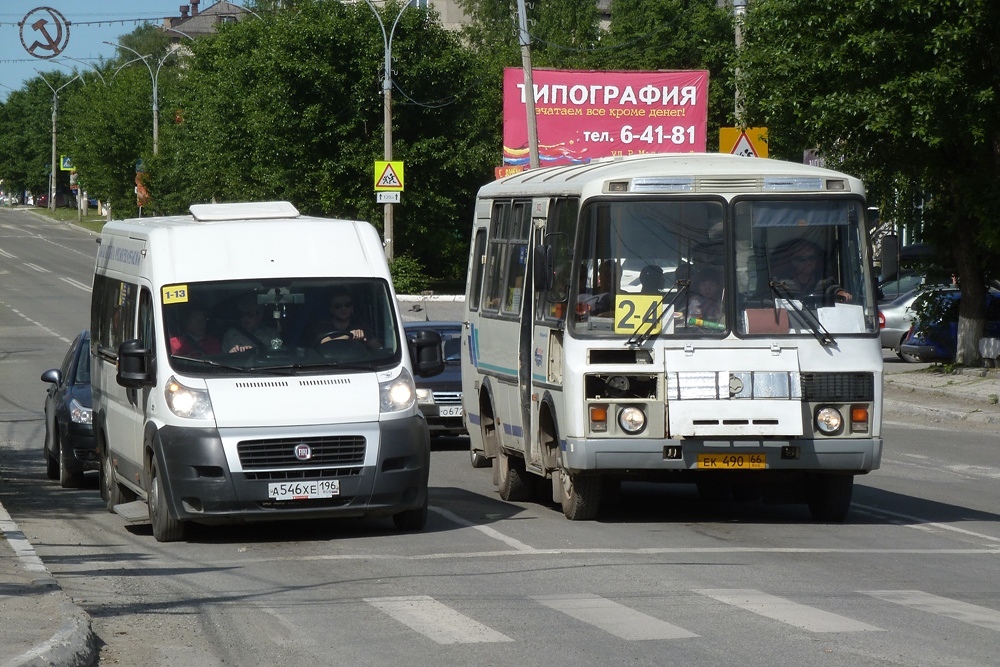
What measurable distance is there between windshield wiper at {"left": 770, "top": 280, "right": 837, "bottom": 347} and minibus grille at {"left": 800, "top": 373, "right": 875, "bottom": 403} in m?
0.25

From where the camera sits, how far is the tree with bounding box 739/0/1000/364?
22984mm

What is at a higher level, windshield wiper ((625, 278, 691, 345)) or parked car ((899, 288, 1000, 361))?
windshield wiper ((625, 278, 691, 345))

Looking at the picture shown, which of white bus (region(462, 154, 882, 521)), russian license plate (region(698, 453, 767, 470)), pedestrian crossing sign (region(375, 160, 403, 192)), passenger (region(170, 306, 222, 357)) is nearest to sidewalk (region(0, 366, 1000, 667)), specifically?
passenger (region(170, 306, 222, 357))

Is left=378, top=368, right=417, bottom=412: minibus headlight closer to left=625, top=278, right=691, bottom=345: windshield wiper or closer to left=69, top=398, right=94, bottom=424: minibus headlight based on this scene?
left=625, top=278, right=691, bottom=345: windshield wiper

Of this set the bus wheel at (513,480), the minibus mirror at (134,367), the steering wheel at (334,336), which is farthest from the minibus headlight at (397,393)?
the bus wheel at (513,480)

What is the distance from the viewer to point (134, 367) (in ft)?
37.9

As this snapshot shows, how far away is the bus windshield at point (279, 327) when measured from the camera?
38.1 ft

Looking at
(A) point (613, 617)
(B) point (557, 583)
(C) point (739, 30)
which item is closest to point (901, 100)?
(C) point (739, 30)

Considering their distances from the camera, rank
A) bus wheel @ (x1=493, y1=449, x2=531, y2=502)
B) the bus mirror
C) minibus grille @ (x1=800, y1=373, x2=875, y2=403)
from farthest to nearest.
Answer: bus wheel @ (x1=493, y1=449, x2=531, y2=502) < the bus mirror < minibus grille @ (x1=800, y1=373, x2=875, y2=403)

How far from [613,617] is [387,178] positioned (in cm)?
3067

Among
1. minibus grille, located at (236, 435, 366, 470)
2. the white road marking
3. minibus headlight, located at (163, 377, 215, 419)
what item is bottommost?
the white road marking

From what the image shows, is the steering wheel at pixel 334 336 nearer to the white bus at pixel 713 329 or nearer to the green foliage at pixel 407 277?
the white bus at pixel 713 329

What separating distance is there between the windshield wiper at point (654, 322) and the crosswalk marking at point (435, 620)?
11.3 feet

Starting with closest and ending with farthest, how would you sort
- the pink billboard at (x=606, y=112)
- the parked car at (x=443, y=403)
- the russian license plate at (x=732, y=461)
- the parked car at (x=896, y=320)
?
the russian license plate at (x=732, y=461) → the parked car at (x=443, y=403) → the parked car at (x=896, y=320) → the pink billboard at (x=606, y=112)
